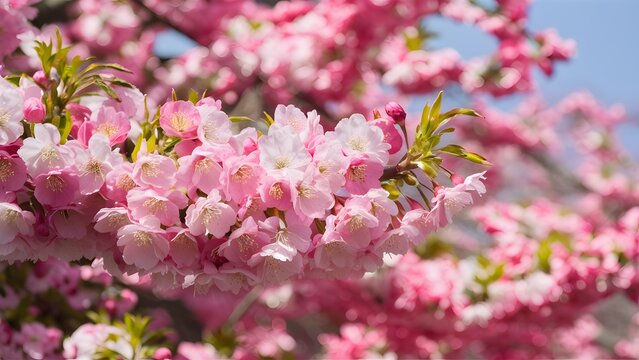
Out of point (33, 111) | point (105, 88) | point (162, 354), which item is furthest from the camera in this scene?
point (162, 354)

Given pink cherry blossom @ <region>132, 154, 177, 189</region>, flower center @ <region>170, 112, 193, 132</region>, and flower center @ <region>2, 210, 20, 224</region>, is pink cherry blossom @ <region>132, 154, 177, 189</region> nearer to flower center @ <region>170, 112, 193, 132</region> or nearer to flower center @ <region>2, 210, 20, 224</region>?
flower center @ <region>170, 112, 193, 132</region>

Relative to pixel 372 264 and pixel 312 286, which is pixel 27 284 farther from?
pixel 312 286

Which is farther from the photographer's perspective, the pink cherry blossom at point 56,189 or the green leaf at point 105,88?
the green leaf at point 105,88

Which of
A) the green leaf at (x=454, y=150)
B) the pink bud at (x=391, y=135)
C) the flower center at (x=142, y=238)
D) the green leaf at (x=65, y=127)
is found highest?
the green leaf at (x=454, y=150)

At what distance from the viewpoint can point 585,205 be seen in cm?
788

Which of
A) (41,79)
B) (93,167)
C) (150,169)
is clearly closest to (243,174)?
(150,169)

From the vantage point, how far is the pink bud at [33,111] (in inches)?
54.1

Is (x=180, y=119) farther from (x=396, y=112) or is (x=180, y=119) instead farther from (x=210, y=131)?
(x=396, y=112)

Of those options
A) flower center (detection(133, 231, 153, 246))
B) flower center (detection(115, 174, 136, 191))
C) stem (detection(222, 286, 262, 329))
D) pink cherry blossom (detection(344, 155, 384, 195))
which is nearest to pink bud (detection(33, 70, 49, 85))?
flower center (detection(115, 174, 136, 191))

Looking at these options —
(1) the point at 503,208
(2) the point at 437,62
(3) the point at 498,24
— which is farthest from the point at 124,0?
(1) the point at 503,208

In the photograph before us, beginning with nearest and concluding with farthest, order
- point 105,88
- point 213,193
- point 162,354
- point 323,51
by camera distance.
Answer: point 213,193 → point 105,88 → point 162,354 → point 323,51

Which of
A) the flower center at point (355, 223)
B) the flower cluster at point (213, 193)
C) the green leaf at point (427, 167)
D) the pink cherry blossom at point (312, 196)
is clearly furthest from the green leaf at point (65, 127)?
the green leaf at point (427, 167)

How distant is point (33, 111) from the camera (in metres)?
1.37

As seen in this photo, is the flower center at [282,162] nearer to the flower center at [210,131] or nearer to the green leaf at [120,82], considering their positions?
Answer: the flower center at [210,131]
